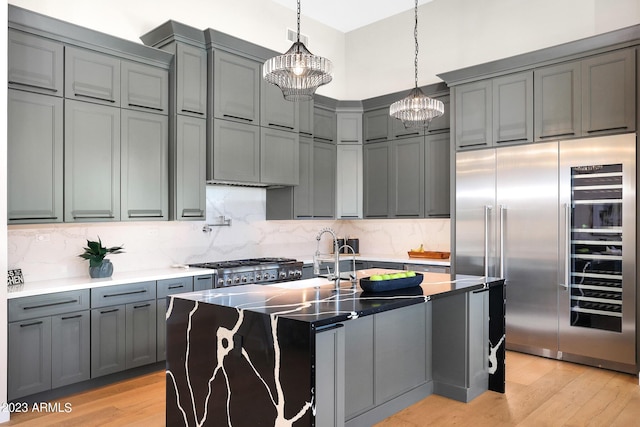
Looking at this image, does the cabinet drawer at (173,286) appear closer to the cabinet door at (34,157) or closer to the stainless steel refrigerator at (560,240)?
the cabinet door at (34,157)

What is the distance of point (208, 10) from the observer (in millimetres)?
5387

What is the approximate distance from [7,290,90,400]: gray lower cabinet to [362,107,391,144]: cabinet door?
3903 mm

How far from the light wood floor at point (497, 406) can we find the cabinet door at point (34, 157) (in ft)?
4.70

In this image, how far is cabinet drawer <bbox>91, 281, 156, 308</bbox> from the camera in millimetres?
3791

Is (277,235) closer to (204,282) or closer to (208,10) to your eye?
(204,282)

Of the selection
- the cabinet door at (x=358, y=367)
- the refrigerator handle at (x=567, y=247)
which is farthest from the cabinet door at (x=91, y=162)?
the refrigerator handle at (x=567, y=247)

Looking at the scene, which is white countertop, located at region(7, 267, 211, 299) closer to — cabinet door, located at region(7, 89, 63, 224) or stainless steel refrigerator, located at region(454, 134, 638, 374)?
cabinet door, located at region(7, 89, 63, 224)

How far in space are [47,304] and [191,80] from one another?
234 cm

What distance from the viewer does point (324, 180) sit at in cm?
622

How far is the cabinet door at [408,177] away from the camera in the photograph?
5.81 meters

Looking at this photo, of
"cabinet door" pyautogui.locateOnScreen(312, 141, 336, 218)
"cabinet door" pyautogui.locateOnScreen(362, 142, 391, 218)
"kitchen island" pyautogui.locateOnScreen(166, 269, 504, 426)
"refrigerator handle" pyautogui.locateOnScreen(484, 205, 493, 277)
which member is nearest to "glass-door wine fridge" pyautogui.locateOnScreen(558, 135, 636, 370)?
"refrigerator handle" pyautogui.locateOnScreen(484, 205, 493, 277)

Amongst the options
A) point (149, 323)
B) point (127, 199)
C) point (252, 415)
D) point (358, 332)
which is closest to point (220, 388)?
point (252, 415)

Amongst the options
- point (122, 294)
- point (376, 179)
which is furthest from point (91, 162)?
point (376, 179)

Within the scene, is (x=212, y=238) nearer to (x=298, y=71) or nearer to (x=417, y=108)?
(x=417, y=108)
